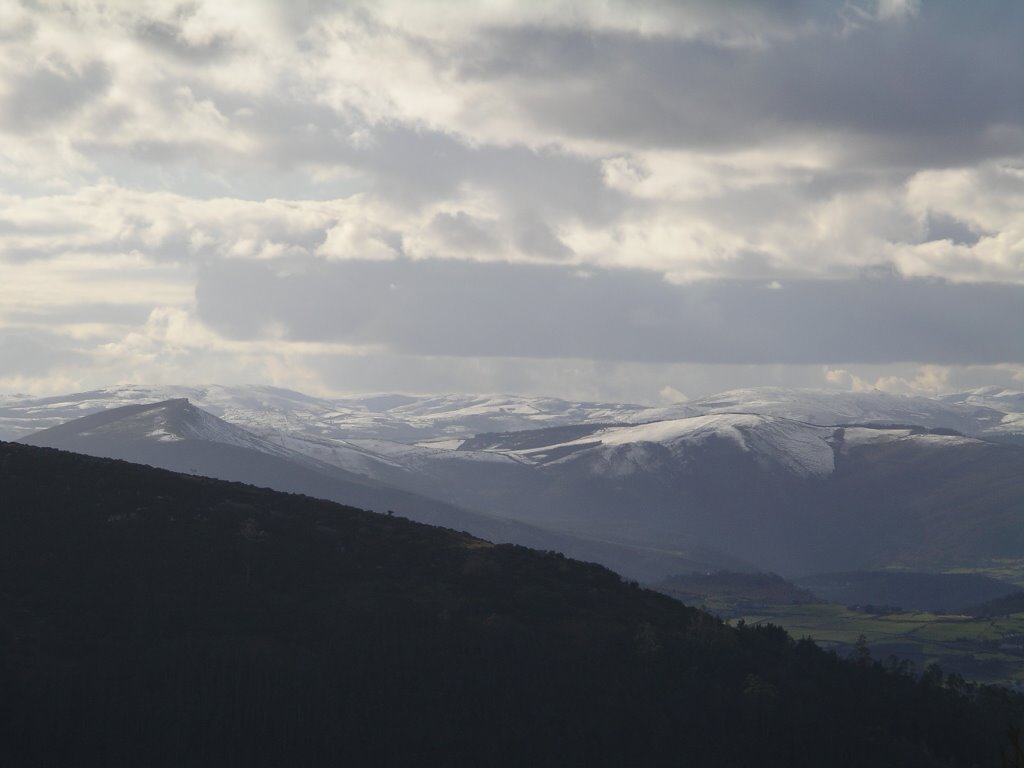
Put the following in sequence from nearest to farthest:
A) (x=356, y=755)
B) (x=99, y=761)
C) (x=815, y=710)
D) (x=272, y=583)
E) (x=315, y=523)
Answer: (x=99, y=761), (x=356, y=755), (x=815, y=710), (x=272, y=583), (x=315, y=523)

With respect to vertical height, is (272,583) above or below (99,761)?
above

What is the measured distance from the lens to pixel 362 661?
397ft

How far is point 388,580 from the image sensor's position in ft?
463

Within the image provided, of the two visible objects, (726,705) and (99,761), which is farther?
(726,705)

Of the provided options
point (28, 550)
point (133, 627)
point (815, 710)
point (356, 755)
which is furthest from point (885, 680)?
point (28, 550)

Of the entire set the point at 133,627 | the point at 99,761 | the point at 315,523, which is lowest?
the point at 99,761

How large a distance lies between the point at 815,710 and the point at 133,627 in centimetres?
6455

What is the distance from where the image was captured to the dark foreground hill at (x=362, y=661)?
10781 cm

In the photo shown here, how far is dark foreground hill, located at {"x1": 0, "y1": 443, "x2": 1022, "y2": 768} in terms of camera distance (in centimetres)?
10781

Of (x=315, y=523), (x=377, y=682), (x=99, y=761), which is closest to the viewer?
(x=99, y=761)

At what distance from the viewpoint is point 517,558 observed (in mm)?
156625

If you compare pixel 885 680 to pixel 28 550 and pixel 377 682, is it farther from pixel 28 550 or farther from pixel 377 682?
pixel 28 550

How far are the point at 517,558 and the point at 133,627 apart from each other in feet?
166

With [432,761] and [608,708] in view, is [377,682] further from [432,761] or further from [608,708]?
[608,708]
